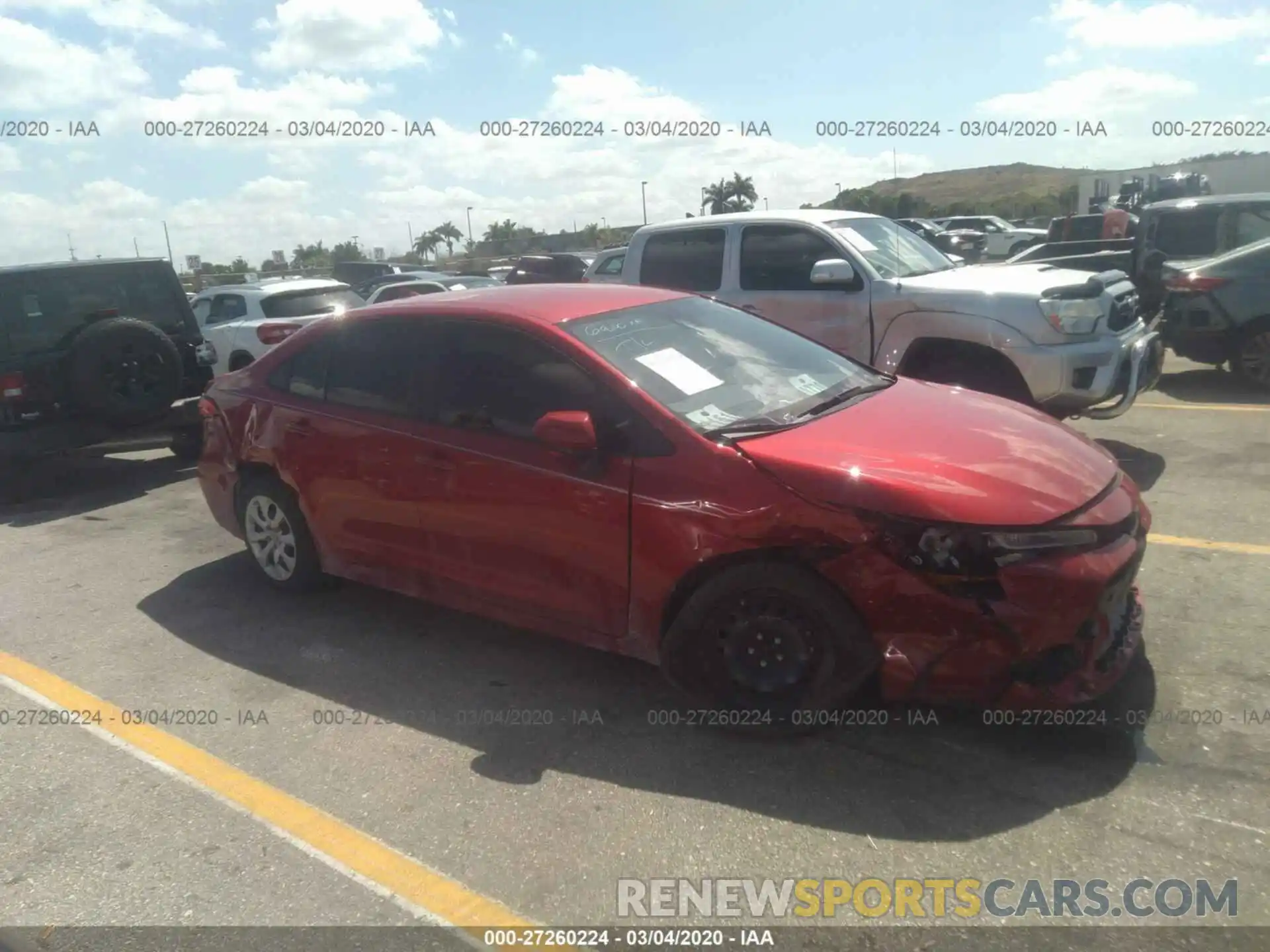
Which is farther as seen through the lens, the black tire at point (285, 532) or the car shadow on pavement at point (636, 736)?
the black tire at point (285, 532)

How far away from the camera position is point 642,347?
410cm

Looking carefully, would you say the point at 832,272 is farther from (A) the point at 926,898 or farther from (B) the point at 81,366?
(B) the point at 81,366

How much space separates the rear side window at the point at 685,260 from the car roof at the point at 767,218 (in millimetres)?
62

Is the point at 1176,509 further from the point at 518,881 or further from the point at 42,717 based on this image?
the point at 42,717

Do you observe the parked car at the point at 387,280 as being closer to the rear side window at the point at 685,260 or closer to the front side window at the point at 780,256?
the rear side window at the point at 685,260

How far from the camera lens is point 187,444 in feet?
29.6

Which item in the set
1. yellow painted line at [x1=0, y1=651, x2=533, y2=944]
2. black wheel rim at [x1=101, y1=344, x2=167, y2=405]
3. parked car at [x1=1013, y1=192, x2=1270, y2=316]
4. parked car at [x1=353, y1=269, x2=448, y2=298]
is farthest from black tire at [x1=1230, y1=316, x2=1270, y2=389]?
parked car at [x1=353, y1=269, x2=448, y2=298]

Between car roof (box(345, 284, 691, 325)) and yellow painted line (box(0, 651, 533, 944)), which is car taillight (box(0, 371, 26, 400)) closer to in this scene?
yellow painted line (box(0, 651, 533, 944))

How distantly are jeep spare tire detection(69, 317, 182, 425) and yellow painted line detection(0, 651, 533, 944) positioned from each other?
12.8 ft

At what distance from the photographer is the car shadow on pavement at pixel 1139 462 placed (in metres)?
6.45

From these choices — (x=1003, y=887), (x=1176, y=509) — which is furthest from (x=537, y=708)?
(x=1176, y=509)

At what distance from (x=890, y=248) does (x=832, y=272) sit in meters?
0.95

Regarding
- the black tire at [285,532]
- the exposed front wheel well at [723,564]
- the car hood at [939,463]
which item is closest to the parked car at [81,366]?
the black tire at [285,532]

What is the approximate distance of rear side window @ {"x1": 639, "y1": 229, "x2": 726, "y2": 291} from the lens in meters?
7.82
